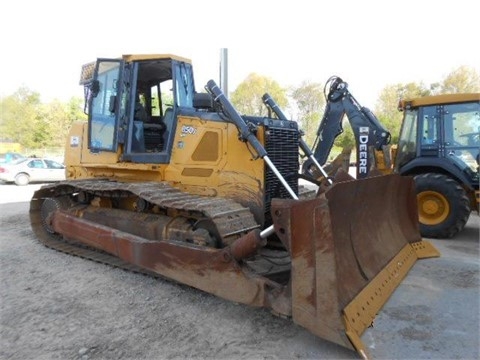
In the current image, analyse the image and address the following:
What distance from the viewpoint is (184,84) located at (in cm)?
543

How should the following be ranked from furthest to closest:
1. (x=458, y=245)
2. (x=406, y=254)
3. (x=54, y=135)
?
1. (x=54, y=135)
2. (x=458, y=245)
3. (x=406, y=254)

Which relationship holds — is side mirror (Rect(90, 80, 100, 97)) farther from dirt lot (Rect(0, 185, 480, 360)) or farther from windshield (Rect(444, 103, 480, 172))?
windshield (Rect(444, 103, 480, 172))

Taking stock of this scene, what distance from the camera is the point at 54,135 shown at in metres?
40.8

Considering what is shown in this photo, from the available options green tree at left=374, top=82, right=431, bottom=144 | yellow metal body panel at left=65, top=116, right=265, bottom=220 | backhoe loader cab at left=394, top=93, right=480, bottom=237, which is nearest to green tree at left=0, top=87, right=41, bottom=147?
green tree at left=374, top=82, right=431, bottom=144

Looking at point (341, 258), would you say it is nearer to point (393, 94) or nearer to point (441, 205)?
point (441, 205)

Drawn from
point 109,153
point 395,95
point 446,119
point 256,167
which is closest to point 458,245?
point 446,119

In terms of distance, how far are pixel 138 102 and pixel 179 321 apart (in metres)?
3.33

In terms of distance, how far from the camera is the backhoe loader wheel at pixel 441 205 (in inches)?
269

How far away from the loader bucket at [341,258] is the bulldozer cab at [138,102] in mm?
2448

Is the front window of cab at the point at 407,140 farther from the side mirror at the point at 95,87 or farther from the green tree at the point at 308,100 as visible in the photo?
the green tree at the point at 308,100

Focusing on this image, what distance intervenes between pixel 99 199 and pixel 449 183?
5.74 meters

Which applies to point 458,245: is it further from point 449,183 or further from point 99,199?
point 99,199

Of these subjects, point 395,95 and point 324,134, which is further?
point 395,95

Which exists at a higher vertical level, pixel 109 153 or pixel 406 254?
pixel 109 153
